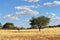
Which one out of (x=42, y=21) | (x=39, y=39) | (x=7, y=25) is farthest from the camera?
(x=7, y=25)

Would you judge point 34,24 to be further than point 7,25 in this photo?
No

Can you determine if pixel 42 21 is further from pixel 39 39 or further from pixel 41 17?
pixel 39 39

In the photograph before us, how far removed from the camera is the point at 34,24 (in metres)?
76.2

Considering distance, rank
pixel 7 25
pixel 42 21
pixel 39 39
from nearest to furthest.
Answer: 1. pixel 39 39
2. pixel 42 21
3. pixel 7 25

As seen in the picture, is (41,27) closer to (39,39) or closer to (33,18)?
(33,18)

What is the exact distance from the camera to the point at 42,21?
74.3 metres

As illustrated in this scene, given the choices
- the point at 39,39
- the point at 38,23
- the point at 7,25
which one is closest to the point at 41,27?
the point at 38,23

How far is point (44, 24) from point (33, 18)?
4983 mm

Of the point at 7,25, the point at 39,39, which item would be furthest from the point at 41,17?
the point at 39,39

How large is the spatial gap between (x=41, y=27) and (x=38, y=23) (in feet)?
Result: 10.7

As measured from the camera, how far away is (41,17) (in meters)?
77.3

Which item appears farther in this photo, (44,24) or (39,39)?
(44,24)

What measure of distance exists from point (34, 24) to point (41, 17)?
12.9 ft

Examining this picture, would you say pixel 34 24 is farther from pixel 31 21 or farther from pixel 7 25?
pixel 7 25
